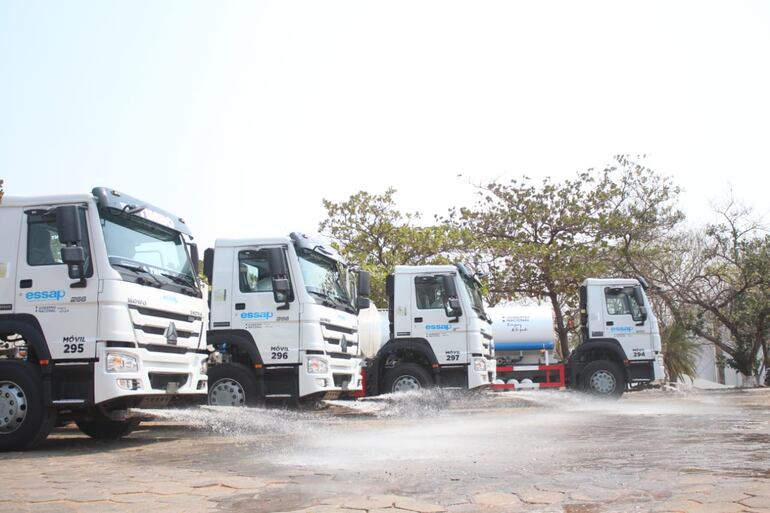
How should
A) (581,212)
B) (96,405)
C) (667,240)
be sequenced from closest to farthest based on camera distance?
(96,405) → (581,212) → (667,240)

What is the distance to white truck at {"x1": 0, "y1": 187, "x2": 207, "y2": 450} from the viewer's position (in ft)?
26.1

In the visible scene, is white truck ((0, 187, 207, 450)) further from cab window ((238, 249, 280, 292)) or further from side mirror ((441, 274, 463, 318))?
side mirror ((441, 274, 463, 318))

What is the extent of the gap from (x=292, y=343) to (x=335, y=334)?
94 centimetres

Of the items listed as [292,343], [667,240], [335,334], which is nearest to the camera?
[292,343]

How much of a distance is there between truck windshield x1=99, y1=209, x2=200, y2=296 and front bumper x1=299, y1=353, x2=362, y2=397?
93.0 inches

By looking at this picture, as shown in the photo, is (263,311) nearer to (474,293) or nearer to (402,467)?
(474,293)

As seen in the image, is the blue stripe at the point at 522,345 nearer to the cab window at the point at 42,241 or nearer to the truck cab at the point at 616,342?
the truck cab at the point at 616,342

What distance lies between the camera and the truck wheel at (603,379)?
16891 millimetres

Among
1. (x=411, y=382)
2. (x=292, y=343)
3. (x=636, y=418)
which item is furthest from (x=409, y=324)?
(x=636, y=418)

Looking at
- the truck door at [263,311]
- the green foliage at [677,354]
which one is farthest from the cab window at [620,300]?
the truck door at [263,311]

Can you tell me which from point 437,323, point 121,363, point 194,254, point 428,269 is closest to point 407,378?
point 437,323

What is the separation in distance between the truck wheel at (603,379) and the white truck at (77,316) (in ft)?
35.5

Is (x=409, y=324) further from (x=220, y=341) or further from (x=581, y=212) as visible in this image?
(x=581, y=212)

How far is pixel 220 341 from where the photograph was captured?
11.6 m
